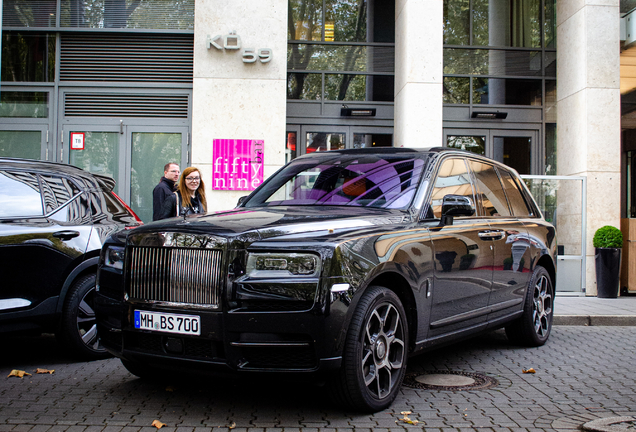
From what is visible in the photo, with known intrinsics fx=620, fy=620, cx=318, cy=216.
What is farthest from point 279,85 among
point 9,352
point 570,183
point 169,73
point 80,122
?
point 9,352

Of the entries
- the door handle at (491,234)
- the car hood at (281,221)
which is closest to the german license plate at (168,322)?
the car hood at (281,221)

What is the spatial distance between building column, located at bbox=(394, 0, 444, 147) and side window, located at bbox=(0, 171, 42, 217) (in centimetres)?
806

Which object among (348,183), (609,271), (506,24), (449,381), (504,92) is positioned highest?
(506,24)

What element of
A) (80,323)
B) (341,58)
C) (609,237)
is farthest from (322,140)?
(80,323)

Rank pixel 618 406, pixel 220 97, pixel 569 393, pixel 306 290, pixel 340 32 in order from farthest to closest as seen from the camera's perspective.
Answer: pixel 340 32 < pixel 220 97 < pixel 569 393 < pixel 618 406 < pixel 306 290

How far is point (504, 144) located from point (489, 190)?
28.0 ft

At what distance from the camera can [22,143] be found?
41.0 feet

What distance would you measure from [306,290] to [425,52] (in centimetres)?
973

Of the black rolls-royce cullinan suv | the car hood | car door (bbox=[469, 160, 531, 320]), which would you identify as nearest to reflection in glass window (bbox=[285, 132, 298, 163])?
car door (bbox=[469, 160, 531, 320])

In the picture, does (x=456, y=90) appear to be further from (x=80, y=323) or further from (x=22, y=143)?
(x=80, y=323)

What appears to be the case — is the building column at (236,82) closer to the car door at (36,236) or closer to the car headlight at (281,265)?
the car door at (36,236)

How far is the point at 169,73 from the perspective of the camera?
41.7 ft

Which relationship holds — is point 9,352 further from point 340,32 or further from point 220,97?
point 340,32

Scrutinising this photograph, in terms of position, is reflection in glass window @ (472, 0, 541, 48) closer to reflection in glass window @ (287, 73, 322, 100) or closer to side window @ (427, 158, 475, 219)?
reflection in glass window @ (287, 73, 322, 100)
